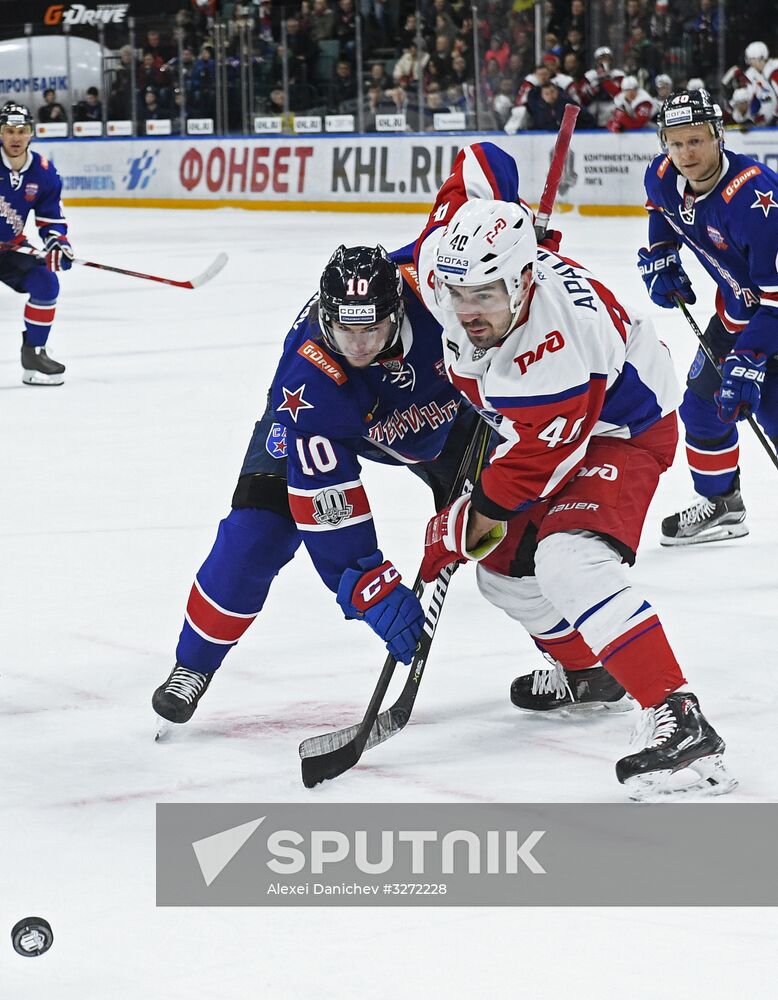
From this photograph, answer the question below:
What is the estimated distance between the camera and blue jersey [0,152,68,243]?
281 inches

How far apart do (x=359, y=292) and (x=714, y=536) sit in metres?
1.98

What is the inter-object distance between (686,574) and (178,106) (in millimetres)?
14460

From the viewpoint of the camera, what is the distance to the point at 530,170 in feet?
45.6

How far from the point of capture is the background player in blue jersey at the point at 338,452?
2.57 meters

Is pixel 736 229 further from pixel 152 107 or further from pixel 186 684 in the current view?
pixel 152 107

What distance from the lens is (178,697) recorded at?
2834 mm

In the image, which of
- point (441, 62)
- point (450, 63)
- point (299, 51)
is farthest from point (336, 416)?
point (299, 51)

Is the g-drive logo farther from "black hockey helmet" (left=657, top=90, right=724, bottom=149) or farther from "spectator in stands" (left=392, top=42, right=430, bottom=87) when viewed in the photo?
"spectator in stands" (left=392, top=42, right=430, bottom=87)

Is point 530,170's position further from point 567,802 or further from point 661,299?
point 567,802

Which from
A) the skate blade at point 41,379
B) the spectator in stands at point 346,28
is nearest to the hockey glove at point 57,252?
the skate blade at point 41,379

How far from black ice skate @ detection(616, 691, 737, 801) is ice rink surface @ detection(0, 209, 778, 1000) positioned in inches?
2.1

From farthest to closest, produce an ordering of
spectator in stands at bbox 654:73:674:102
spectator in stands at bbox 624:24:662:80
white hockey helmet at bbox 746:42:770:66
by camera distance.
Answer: spectator in stands at bbox 624:24:662:80, spectator in stands at bbox 654:73:674:102, white hockey helmet at bbox 746:42:770:66

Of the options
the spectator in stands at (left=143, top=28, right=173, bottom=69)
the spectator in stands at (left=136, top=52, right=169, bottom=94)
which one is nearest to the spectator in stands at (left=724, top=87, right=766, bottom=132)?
the spectator in stands at (left=136, top=52, right=169, bottom=94)

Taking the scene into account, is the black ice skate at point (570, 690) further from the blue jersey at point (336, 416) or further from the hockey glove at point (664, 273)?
the hockey glove at point (664, 273)
